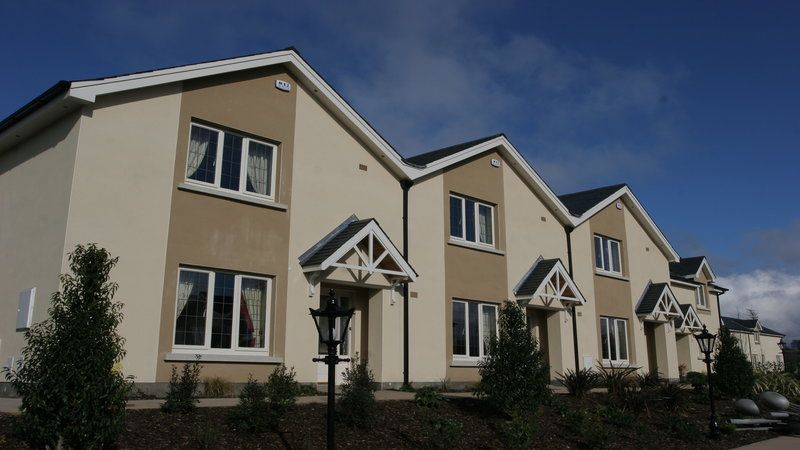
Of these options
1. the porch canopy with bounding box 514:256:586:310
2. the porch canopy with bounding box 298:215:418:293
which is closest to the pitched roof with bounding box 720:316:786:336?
the porch canopy with bounding box 514:256:586:310

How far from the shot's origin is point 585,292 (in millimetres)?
24328

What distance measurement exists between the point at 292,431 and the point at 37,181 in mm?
7993

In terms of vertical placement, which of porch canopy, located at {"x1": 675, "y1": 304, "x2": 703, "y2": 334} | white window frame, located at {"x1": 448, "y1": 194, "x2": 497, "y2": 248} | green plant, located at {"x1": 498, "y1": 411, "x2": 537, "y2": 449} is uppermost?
white window frame, located at {"x1": 448, "y1": 194, "x2": 497, "y2": 248}

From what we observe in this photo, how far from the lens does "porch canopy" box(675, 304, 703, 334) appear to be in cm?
3038

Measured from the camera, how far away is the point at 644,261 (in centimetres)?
2852

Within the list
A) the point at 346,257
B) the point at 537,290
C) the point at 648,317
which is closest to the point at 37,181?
the point at 346,257

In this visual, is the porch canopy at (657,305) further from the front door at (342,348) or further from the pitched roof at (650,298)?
the front door at (342,348)

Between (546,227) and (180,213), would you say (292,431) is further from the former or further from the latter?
(546,227)

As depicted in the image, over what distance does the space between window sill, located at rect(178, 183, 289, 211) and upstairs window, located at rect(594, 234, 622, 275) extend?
1437 centimetres

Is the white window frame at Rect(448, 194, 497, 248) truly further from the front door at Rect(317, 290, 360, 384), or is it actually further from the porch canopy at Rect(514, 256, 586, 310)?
the front door at Rect(317, 290, 360, 384)

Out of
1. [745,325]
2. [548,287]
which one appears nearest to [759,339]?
[745,325]

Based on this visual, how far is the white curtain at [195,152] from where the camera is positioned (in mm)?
14703

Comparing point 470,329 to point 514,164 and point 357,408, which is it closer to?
point 514,164

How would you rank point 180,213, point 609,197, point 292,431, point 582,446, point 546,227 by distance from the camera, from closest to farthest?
point 292,431, point 582,446, point 180,213, point 546,227, point 609,197
